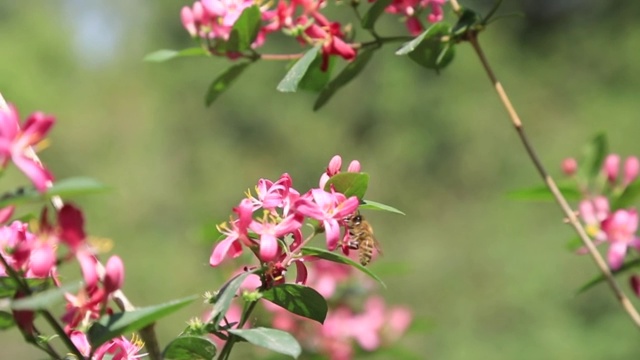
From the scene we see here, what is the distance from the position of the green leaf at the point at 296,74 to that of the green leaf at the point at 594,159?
551mm

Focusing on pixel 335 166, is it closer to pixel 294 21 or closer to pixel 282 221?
pixel 282 221

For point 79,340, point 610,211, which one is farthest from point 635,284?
point 79,340

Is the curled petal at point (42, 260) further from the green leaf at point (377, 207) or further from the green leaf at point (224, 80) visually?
the green leaf at point (224, 80)

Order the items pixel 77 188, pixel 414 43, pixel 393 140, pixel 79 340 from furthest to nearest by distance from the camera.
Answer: pixel 393 140
pixel 414 43
pixel 79 340
pixel 77 188

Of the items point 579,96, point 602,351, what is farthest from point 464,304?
point 579,96

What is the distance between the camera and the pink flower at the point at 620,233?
1271mm

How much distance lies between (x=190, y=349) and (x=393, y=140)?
11006mm

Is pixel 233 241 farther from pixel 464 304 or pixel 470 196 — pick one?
pixel 470 196

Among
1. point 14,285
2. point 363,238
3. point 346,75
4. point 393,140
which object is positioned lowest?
point 393,140

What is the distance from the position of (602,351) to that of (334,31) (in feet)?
21.8

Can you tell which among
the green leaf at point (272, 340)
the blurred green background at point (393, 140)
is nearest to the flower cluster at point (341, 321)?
the green leaf at point (272, 340)

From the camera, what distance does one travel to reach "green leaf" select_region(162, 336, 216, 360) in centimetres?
75

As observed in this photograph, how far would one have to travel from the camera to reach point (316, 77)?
1218mm

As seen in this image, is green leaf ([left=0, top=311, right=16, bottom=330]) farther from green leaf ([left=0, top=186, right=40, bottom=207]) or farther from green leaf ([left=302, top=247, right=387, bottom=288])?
green leaf ([left=302, top=247, right=387, bottom=288])
